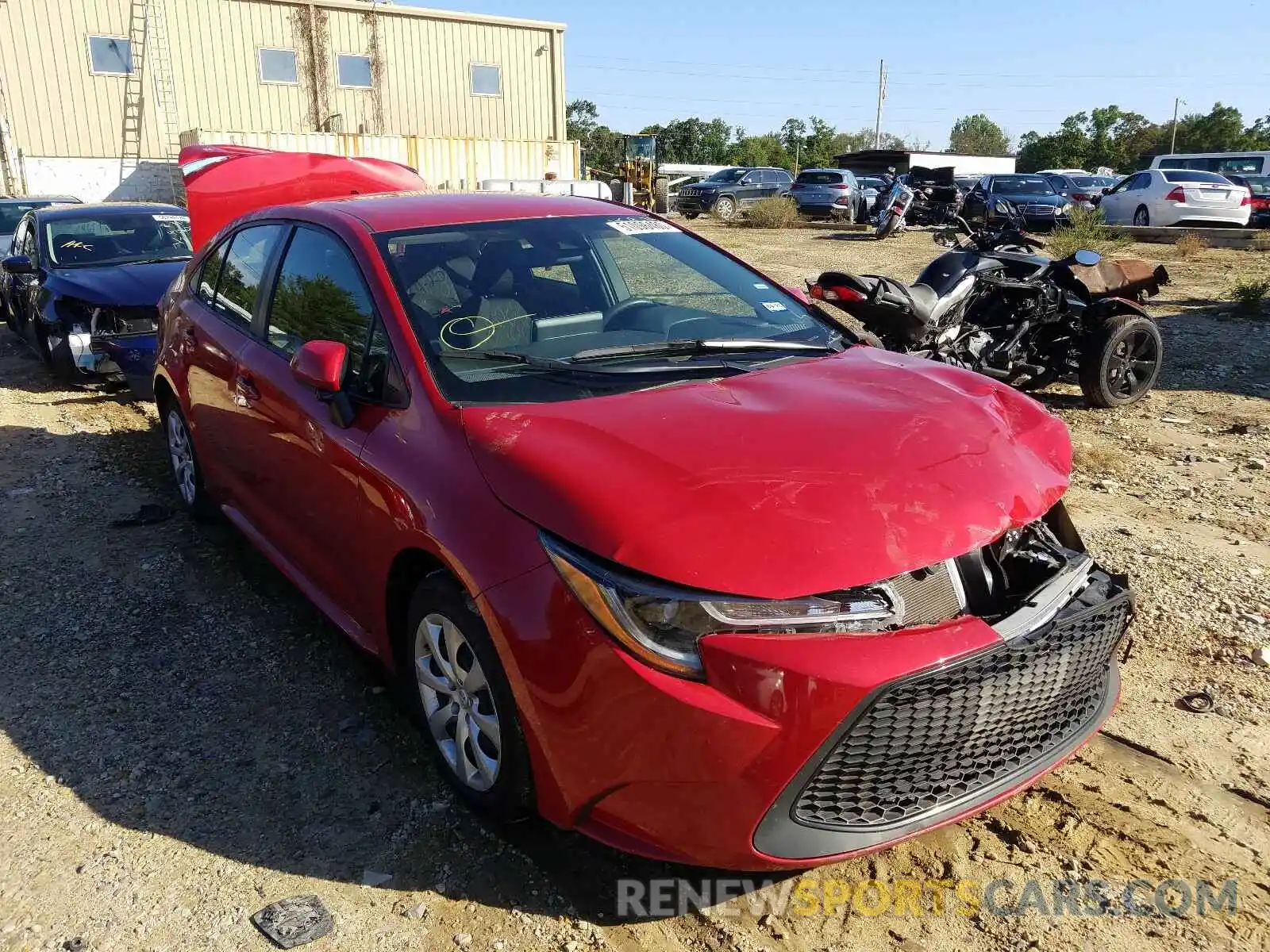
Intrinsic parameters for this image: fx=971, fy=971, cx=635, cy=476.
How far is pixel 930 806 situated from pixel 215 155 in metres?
6.98

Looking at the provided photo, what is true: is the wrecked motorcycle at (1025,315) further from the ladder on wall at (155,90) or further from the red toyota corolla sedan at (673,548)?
the ladder on wall at (155,90)

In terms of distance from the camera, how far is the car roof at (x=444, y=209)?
354 cm

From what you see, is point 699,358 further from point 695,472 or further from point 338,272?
point 338,272

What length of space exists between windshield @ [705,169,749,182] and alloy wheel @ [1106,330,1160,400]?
23840mm

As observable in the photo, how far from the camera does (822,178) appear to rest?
27.9 meters

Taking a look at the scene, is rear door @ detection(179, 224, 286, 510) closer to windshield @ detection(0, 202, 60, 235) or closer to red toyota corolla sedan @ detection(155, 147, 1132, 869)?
red toyota corolla sedan @ detection(155, 147, 1132, 869)

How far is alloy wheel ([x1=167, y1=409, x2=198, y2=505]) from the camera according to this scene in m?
5.04

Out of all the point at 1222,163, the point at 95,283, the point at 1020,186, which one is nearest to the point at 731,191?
the point at 1020,186

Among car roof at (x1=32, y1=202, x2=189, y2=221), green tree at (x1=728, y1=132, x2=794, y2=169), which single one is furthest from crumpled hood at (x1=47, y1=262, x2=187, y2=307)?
green tree at (x1=728, y1=132, x2=794, y2=169)

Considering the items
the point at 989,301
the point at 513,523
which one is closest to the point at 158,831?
the point at 513,523

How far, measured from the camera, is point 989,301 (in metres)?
7.15

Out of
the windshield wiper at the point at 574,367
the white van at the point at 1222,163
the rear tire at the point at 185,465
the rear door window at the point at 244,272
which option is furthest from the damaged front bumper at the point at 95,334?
the white van at the point at 1222,163

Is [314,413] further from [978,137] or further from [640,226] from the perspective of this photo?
[978,137]

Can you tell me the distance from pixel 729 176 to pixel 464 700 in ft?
96.2
